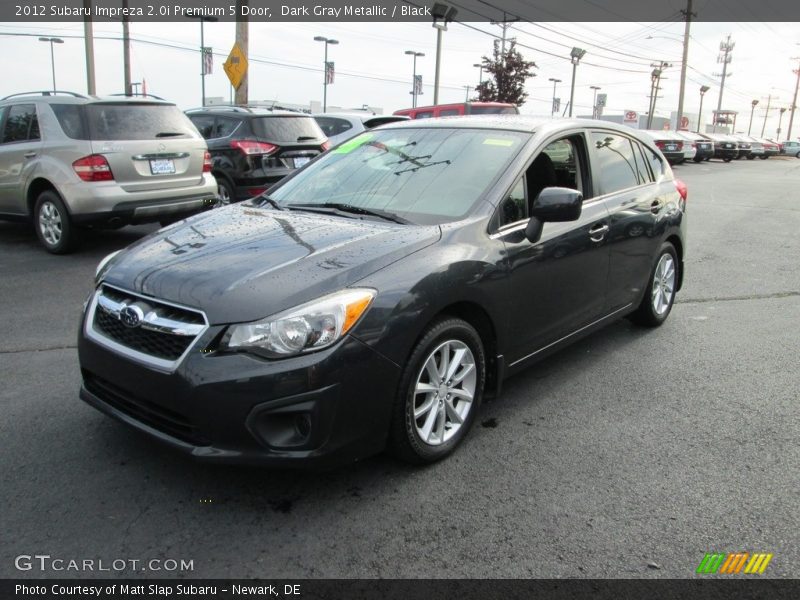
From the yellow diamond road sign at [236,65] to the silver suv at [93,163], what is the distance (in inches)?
295

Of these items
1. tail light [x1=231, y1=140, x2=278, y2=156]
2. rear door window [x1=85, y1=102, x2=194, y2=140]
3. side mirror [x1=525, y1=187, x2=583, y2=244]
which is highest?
rear door window [x1=85, y1=102, x2=194, y2=140]

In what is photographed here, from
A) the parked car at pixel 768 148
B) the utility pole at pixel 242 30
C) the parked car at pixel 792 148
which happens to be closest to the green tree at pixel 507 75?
the parked car at pixel 768 148

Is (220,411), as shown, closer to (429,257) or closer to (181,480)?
(181,480)

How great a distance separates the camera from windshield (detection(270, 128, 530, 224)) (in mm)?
A: 3594

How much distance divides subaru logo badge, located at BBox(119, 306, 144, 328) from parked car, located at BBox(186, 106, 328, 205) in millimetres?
6712

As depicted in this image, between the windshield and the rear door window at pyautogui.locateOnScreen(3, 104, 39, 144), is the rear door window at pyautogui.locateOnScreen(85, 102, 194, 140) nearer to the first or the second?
the rear door window at pyautogui.locateOnScreen(3, 104, 39, 144)

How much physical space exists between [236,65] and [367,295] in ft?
45.7

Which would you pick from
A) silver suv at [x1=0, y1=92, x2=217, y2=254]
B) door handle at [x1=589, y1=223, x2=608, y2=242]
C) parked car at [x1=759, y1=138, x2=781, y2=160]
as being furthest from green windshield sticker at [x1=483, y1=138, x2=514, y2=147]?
parked car at [x1=759, y1=138, x2=781, y2=160]

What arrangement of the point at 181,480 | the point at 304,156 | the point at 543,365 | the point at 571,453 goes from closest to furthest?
1. the point at 181,480
2. the point at 571,453
3. the point at 543,365
4. the point at 304,156

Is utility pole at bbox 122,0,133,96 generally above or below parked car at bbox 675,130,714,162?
above

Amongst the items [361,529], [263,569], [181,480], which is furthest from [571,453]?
[181,480]

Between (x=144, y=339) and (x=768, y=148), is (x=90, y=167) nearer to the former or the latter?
(x=144, y=339)

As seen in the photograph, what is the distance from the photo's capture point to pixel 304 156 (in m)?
9.82

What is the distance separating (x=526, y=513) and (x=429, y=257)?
119 centimetres
